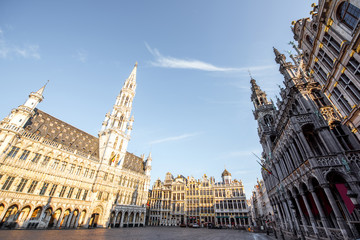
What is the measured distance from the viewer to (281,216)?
908 inches

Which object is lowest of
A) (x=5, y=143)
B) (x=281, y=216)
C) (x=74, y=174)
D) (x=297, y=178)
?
(x=281, y=216)

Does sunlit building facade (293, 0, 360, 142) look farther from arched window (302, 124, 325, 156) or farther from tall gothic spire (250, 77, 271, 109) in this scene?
tall gothic spire (250, 77, 271, 109)

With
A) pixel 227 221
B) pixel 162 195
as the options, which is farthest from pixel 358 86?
pixel 162 195

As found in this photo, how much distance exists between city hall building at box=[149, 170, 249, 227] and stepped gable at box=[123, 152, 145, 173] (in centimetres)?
1271

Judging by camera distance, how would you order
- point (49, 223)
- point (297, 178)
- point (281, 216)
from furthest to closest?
point (49, 223) < point (281, 216) < point (297, 178)

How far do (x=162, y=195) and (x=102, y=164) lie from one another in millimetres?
29130

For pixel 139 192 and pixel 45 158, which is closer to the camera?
pixel 45 158

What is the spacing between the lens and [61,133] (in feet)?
117

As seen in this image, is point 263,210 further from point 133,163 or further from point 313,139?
point 313,139

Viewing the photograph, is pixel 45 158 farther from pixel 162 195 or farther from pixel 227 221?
pixel 227 221

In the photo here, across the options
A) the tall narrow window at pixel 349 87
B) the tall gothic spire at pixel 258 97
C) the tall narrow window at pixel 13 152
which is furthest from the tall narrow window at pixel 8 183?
the tall gothic spire at pixel 258 97

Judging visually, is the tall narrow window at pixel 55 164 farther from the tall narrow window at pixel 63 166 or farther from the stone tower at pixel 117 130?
the stone tower at pixel 117 130

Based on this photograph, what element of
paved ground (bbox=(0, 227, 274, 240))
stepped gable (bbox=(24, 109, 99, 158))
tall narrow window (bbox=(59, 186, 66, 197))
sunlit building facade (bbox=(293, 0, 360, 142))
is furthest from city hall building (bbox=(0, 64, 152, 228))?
sunlit building facade (bbox=(293, 0, 360, 142))

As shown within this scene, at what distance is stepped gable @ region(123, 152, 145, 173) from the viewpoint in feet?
163
